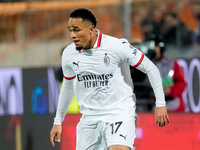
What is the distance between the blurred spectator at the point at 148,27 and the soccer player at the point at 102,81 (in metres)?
4.28

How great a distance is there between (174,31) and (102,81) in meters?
4.57

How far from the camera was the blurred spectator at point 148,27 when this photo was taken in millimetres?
8680

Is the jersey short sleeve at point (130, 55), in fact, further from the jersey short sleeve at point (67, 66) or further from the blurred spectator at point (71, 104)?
the blurred spectator at point (71, 104)

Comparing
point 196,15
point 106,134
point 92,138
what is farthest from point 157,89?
point 196,15

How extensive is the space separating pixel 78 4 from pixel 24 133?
3.48m

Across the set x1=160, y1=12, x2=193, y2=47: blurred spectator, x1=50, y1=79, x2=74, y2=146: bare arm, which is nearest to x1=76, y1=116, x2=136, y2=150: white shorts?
x1=50, y1=79, x2=74, y2=146: bare arm

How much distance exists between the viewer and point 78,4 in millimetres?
9109

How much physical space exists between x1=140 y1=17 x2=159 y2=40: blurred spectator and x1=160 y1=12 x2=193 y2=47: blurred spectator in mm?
102

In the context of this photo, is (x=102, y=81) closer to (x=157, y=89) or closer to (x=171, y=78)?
(x=157, y=89)

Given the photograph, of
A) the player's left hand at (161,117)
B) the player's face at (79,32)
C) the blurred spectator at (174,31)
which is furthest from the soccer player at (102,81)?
the blurred spectator at (174,31)

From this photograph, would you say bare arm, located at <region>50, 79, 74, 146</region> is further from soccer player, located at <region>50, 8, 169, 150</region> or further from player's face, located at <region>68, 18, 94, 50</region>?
player's face, located at <region>68, 18, 94, 50</region>

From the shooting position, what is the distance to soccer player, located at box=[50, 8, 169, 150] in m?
4.30

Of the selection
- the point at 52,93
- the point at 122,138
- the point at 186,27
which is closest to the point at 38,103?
the point at 52,93

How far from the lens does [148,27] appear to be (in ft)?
28.6
